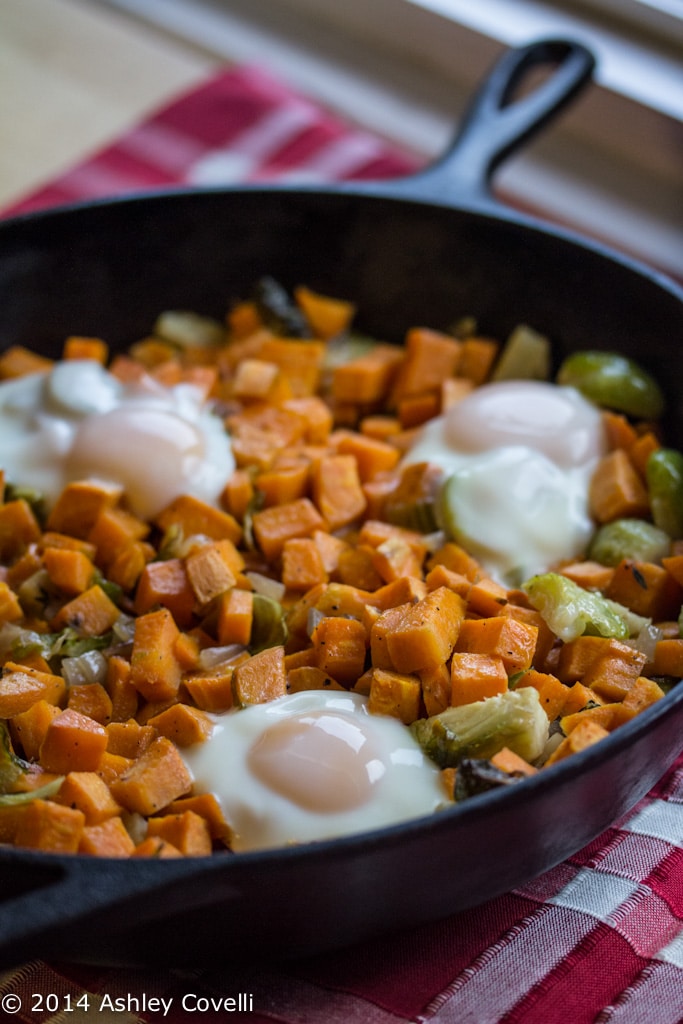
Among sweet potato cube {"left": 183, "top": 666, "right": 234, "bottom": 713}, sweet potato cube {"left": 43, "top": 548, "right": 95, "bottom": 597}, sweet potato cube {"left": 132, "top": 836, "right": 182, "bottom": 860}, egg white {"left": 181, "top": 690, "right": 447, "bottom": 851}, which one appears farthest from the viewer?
sweet potato cube {"left": 43, "top": 548, "right": 95, "bottom": 597}

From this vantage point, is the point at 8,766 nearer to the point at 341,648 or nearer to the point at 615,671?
the point at 341,648

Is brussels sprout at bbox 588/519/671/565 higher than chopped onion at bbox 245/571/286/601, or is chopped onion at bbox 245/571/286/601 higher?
brussels sprout at bbox 588/519/671/565

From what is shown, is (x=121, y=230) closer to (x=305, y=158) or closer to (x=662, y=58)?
(x=305, y=158)

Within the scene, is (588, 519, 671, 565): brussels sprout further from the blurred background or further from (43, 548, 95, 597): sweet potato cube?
the blurred background

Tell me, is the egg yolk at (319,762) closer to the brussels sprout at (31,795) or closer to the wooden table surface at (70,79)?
the brussels sprout at (31,795)

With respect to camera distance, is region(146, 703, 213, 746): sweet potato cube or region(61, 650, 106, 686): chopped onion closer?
region(146, 703, 213, 746): sweet potato cube

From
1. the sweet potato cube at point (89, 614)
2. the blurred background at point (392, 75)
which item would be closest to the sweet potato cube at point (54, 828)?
the sweet potato cube at point (89, 614)

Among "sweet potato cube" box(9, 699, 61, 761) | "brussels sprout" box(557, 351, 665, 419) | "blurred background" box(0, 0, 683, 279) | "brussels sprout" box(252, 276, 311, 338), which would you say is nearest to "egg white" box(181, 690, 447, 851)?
"sweet potato cube" box(9, 699, 61, 761)
